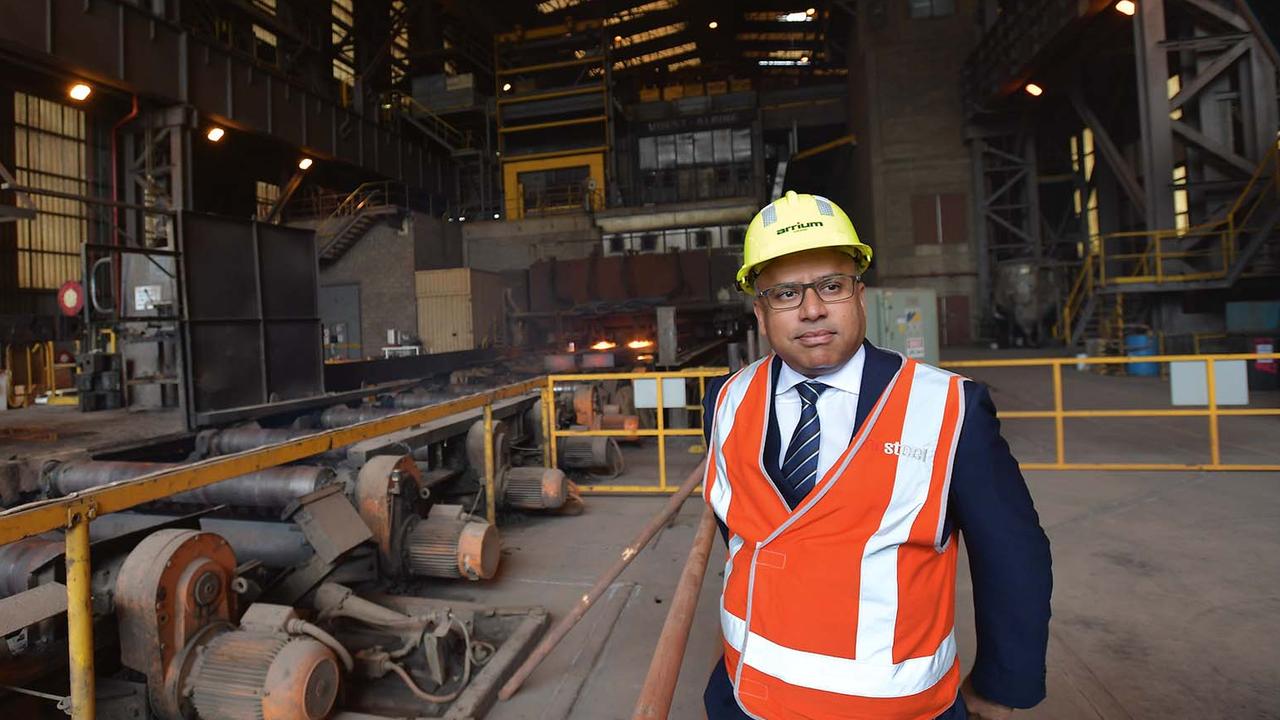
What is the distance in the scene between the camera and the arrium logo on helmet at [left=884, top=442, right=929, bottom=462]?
1.33 m

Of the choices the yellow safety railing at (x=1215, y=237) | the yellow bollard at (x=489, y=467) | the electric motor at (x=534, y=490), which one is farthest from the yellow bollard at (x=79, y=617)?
the yellow safety railing at (x=1215, y=237)

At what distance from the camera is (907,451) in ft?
4.40

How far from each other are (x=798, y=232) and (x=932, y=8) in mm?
26805

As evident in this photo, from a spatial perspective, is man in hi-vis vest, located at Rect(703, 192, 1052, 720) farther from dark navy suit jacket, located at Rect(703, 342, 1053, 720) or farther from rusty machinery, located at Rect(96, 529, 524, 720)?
rusty machinery, located at Rect(96, 529, 524, 720)

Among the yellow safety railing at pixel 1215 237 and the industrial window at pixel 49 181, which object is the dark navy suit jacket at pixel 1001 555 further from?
the industrial window at pixel 49 181

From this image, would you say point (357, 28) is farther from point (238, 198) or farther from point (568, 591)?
point (568, 591)

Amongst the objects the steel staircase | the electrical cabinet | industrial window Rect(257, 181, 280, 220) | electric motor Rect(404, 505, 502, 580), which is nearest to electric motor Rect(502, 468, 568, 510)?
electric motor Rect(404, 505, 502, 580)

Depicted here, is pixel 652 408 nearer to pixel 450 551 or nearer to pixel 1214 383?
pixel 450 551

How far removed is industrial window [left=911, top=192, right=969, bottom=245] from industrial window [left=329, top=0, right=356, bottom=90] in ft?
74.7

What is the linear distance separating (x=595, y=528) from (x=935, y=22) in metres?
24.8

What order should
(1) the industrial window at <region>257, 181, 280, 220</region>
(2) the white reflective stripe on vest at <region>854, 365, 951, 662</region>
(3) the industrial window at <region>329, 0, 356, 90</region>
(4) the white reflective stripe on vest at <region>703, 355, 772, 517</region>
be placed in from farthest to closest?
(1) the industrial window at <region>257, 181, 280, 220</region> < (3) the industrial window at <region>329, 0, 356, 90</region> < (4) the white reflective stripe on vest at <region>703, 355, 772, 517</region> < (2) the white reflective stripe on vest at <region>854, 365, 951, 662</region>

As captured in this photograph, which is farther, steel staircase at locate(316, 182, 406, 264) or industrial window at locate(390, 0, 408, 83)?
industrial window at locate(390, 0, 408, 83)

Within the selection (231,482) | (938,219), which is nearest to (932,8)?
(938,219)

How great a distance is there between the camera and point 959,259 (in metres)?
22.4
